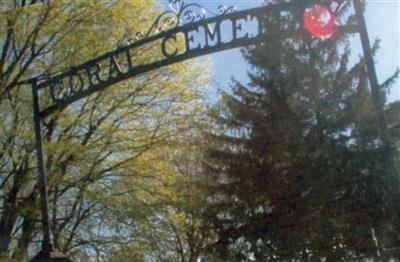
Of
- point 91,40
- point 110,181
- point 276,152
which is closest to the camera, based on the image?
point 91,40

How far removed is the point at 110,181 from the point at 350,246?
6749 millimetres

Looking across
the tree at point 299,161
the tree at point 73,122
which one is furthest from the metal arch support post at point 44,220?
the tree at point 299,161

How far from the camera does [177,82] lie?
1466 cm

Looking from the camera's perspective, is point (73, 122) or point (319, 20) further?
point (73, 122)

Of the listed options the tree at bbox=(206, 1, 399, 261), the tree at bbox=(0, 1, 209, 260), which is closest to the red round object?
the tree at bbox=(0, 1, 209, 260)

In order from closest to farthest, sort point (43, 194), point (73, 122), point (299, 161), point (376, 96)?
point (376, 96) < point (43, 194) < point (73, 122) < point (299, 161)

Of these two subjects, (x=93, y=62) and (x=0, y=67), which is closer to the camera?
(x=93, y=62)

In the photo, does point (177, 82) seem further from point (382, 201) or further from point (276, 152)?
point (382, 201)

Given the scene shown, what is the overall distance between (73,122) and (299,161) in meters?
6.85

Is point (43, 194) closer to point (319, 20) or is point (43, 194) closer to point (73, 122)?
point (319, 20)

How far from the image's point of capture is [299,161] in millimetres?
17781

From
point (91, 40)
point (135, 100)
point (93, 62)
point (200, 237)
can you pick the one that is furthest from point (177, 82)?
point (200, 237)

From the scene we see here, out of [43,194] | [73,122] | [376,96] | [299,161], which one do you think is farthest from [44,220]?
[299,161]

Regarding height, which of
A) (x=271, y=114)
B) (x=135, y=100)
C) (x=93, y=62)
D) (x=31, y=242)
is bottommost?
(x=31, y=242)
